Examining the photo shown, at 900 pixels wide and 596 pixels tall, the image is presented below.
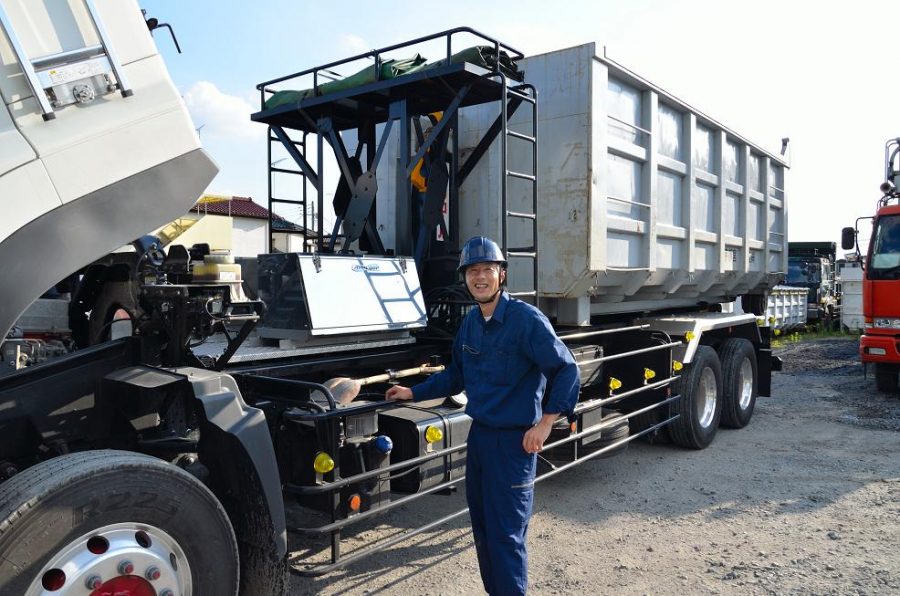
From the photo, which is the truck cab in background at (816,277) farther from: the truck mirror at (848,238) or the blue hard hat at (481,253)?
the blue hard hat at (481,253)

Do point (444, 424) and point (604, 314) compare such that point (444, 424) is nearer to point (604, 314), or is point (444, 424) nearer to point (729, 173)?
point (604, 314)

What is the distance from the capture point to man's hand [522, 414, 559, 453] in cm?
299

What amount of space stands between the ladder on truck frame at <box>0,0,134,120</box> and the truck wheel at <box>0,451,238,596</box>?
111 cm

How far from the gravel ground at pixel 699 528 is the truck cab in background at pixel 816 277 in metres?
15.5

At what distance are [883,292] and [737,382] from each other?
11.4 feet

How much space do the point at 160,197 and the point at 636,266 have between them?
4222mm

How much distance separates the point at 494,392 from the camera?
3.10 m

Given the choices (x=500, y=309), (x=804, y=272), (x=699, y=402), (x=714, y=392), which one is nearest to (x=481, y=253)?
(x=500, y=309)

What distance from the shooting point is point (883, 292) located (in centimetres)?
923

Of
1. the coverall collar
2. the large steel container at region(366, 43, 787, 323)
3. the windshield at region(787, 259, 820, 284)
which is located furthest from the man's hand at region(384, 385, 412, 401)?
the windshield at region(787, 259, 820, 284)

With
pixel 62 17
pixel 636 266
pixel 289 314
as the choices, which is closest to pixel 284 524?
pixel 289 314

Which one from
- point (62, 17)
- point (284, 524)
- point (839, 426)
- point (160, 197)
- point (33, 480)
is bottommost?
point (839, 426)

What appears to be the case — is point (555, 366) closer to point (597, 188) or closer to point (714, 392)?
point (597, 188)

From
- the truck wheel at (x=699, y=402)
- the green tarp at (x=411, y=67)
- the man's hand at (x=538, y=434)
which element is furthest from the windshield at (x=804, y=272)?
the man's hand at (x=538, y=434)
